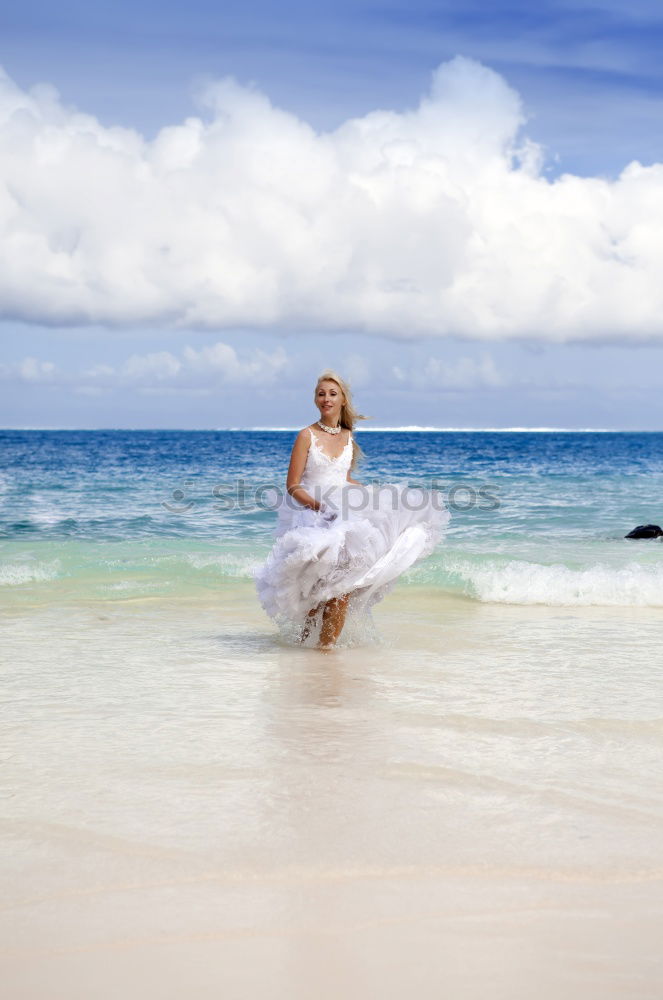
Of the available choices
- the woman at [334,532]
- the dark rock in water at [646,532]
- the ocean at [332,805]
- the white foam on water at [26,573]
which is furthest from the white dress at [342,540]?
the dark rock in water at [646,532]

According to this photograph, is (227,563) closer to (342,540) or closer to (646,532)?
(342,540)

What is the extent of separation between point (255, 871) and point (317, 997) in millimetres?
739

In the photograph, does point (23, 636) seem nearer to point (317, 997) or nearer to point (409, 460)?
point (317, 997)

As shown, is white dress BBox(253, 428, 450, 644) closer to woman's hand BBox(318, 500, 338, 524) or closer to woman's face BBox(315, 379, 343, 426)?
woman's hand BBox(318, 500, 338, 524)

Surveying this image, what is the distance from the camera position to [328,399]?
747 cm

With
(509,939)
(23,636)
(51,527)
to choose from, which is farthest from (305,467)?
(51,527)

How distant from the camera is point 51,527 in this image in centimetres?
1827

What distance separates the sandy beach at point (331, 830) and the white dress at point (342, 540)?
0.66 m

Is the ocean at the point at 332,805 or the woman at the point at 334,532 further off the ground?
the woman at the point at 334,532

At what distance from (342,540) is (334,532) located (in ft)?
0.28

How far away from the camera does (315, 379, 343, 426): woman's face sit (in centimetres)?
748

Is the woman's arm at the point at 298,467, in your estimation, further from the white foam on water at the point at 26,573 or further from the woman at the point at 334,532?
the white foam on water at the point at 26,573

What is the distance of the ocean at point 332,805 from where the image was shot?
2834 millimetres

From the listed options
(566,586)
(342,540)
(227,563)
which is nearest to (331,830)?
(342,540)
